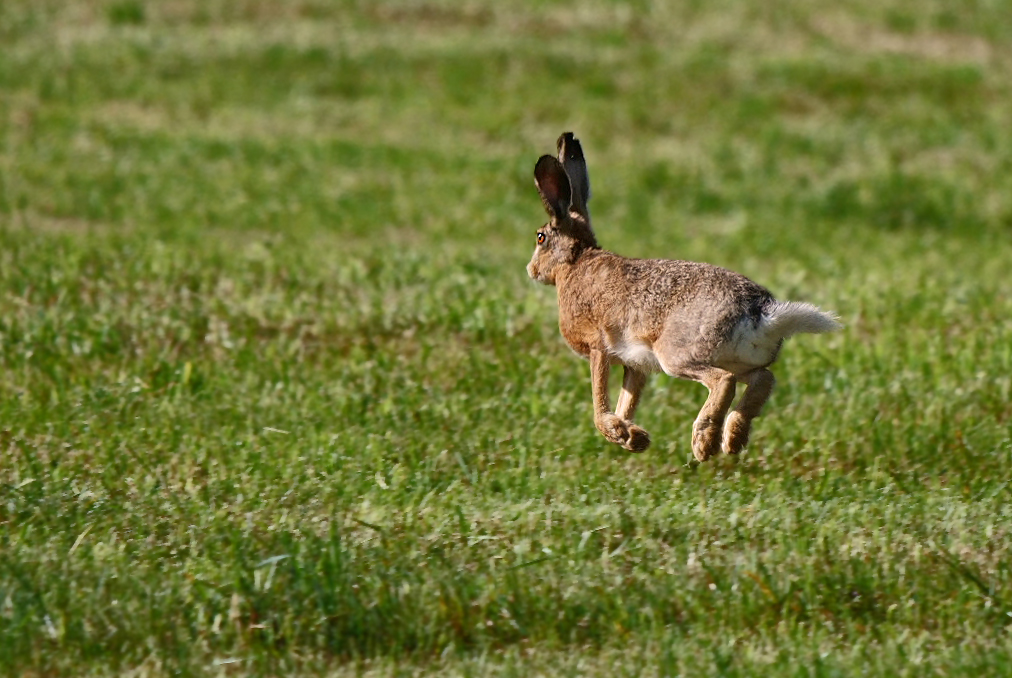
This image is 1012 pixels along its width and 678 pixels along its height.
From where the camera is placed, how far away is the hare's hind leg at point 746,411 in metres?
5.97

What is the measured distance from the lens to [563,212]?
6758mm

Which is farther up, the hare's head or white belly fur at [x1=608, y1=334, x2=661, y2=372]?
the hare's head

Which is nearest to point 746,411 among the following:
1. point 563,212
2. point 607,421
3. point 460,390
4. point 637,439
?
point 637,439

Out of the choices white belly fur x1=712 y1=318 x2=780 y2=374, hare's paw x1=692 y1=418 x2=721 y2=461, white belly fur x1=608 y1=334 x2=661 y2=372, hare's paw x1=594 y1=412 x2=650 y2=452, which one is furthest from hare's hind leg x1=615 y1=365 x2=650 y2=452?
white belly fur x1=712 y1=318 x2=780 y2=374

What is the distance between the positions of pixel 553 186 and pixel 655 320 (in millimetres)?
889

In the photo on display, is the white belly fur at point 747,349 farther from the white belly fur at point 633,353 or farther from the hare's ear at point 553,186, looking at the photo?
the hare's ear at point 553,186

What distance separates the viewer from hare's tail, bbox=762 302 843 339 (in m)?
5.68

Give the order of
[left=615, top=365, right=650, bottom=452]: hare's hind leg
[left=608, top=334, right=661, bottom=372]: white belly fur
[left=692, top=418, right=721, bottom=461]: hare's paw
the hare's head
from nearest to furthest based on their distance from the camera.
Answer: [left=692, top=418, right=721, bottom=461]: hare's paw, [left=608, top=334, right=661, bottom=372]: white belly fur, [left=615, top=365, right=650, bottom=452]: hare's hind leg, the hare's head

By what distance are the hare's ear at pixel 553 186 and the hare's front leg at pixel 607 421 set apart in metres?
0.76

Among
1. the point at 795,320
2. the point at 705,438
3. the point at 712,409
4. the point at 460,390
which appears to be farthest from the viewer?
the point at 460,390

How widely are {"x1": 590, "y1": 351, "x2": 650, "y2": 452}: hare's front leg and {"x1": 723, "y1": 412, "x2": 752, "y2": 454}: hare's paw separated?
1.05ft

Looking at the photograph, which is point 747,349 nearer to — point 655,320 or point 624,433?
point 655,320

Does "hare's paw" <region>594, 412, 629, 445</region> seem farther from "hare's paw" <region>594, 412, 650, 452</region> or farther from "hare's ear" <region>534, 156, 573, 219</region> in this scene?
"hare's ear" <region>534, 156, 573, 219</region>

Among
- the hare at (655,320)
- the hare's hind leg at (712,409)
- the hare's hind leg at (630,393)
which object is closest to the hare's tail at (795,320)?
the hare at (655,320)
